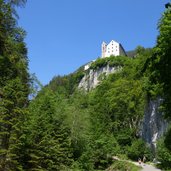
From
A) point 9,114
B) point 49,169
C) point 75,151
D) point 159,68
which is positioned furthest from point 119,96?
point 159,68

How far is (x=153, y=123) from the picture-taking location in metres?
→ 55.3

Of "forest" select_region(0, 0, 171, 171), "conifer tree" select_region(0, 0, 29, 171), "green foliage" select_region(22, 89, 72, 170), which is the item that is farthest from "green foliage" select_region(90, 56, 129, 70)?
"conifer tree" select_region(0, 0, 29, 171)

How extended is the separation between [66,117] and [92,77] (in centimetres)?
8580

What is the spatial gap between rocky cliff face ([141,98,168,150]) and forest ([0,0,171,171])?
1.48 meters

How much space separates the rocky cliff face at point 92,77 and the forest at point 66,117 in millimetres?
35745

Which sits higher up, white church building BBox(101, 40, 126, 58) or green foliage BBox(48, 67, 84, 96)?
white church building BBox(101, 40, 126, 58)

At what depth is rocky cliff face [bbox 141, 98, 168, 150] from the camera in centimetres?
5266

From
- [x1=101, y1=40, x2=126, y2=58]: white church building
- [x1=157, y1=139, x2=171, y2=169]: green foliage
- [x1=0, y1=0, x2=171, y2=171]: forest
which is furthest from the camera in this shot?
[x1=101, y1=40, x2=126, y2=58]: white church building

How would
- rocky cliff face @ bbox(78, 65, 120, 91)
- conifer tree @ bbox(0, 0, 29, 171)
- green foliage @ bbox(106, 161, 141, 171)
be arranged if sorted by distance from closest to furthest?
conifer tree @ bbox(0, 0, 29, 171) < green foliage @ bbox(106, 161, 141, 171) < rocky cliff face @ bbox(78, 65, 120, 91)

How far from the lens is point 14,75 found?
71.4 feet

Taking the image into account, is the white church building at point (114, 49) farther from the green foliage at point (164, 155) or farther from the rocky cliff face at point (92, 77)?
the green foliage at point (164, 155)

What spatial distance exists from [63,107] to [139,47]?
2468 inches

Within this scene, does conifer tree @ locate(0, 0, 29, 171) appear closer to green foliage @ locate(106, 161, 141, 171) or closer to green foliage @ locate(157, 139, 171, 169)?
green foliage @ locate(106, 161, 141, 171)

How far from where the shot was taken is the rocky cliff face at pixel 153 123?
173 ft
